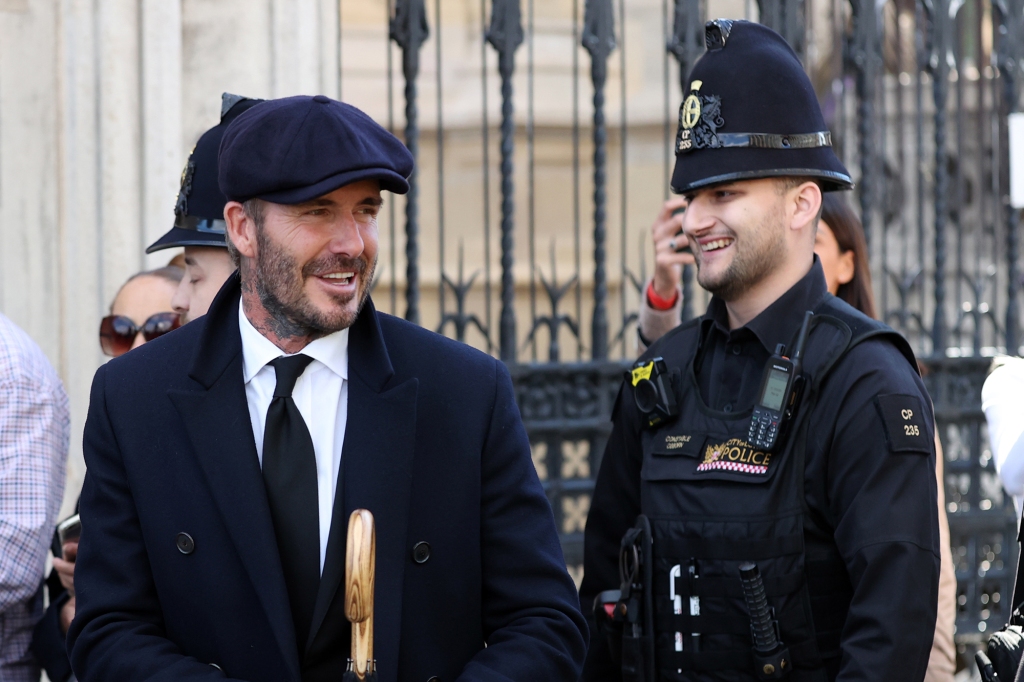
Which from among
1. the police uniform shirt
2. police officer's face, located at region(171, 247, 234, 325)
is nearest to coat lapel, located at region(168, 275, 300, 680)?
police officer's face, located at region(171, 247, 234, 325)

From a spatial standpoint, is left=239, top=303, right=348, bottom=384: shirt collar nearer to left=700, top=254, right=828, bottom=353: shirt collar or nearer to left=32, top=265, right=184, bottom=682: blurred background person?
left=32, top=265, right=184, bottom=682: blurred background person

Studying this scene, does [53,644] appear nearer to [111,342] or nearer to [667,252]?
[111,342]

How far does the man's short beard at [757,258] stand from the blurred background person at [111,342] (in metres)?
1.34

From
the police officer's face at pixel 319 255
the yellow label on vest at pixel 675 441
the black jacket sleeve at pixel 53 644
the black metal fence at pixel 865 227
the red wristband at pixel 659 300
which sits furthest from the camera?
the black metal fence at pixel 865 227

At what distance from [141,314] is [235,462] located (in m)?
1.62

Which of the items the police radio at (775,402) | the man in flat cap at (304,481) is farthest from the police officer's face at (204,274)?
the police radio at (775,402)

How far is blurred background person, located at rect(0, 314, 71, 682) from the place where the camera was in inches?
119

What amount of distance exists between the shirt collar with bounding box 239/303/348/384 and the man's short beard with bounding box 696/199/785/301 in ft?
3.01

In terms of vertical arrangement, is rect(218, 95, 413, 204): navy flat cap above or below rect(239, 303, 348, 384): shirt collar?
above

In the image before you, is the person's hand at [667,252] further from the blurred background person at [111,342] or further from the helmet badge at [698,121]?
the blurred background person at [111,342]

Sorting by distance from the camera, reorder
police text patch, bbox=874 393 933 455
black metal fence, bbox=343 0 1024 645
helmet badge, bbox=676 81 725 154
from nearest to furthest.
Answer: police text patch, bbox=874 393 933 455 → helmet badge, bbox=676 81 725 154 → black metal fence, bbox=343 0 1024 645

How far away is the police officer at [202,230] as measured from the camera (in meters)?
3.05

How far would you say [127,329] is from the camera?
11.5 feet

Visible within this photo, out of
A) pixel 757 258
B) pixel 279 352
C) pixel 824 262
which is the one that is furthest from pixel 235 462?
pixel 824 262
